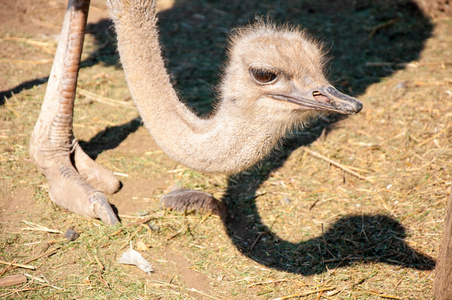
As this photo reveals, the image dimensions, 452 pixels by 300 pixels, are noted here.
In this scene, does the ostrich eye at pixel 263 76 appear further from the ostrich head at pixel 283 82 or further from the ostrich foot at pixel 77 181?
the ostrich foot at pixel 77 181

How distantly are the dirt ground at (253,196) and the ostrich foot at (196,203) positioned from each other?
0.08 metres

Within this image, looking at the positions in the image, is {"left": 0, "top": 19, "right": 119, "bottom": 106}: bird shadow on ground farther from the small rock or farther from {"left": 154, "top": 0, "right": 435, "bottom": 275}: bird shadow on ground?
the small rock

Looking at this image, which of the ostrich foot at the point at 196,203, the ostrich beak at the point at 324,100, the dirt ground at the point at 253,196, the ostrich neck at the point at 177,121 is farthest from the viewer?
the ostrich foot at the point at 196,203

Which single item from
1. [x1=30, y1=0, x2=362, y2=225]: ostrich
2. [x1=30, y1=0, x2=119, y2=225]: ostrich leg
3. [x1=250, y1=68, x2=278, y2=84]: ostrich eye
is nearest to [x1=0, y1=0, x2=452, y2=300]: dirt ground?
[x1=30, y1=0, x2=119, y2=225]: ostrich leg

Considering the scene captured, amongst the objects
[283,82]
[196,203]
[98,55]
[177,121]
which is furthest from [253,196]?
[98,55]

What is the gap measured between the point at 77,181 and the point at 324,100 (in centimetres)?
210

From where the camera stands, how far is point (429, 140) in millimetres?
4109

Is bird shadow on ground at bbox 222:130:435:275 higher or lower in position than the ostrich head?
lower

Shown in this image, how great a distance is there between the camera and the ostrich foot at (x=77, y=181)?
339 centimetres

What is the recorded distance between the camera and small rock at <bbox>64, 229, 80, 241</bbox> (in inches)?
126

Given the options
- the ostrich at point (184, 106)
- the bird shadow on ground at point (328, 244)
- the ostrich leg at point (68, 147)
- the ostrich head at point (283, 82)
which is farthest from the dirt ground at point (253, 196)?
the ostrich head at point (283, 82)

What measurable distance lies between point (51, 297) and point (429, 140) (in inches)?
127

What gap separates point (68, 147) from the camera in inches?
148

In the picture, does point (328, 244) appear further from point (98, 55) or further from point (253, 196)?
point (98, 55)
